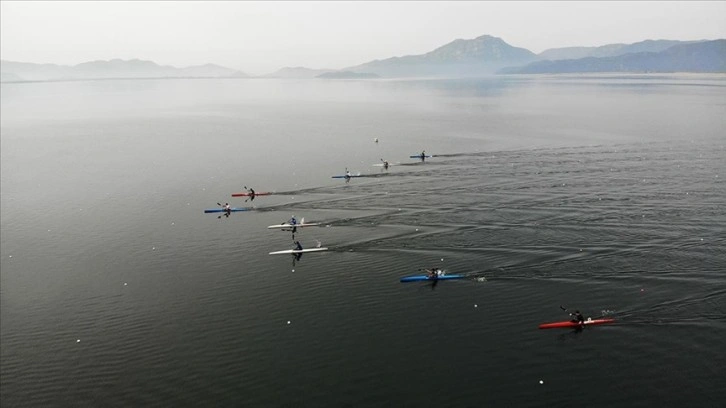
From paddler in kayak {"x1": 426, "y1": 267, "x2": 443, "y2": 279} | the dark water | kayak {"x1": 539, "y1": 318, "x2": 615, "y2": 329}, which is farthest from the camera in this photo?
paddler in kayak {"x1": 426, "y1": 267, "x2": 443, "y2": 279}

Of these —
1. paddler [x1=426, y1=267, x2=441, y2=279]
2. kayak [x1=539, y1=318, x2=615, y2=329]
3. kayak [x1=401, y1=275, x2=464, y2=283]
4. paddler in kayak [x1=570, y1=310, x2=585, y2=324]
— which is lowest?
kayak [x1=539, y1=318, x2=615, y2=329]

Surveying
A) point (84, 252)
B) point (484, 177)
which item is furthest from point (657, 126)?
point (84, 252)

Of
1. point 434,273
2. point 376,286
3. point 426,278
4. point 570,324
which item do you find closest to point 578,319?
point 570,324

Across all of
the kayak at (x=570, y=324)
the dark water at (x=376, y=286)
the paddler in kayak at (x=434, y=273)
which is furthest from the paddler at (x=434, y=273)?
the kayak at (x=570, y=324)

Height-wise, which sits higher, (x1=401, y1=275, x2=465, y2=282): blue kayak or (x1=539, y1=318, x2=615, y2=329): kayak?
(x1=401, y1=275, x2=465, y2=282): blue kayak

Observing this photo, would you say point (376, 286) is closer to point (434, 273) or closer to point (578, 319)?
point (434, 273)

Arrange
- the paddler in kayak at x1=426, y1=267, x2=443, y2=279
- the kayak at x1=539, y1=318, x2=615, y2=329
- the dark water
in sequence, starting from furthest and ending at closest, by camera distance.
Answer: the paddler in kayak at x1=426, y1=267, x2=443, y2=279 < the kayak at x1=539, y1=318, x2=615, y2=329 < the dark water

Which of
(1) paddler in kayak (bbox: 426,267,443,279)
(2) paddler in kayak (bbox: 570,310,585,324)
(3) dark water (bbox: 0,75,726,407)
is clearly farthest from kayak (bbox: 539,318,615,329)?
(1) paddler in kayak (bbox: 426,267,443,279)

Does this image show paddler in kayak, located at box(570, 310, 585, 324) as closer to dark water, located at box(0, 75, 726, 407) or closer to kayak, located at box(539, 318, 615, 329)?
kayak, located at box(539, 318, 615, 329)
